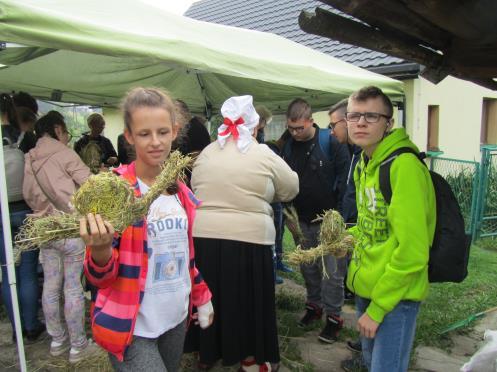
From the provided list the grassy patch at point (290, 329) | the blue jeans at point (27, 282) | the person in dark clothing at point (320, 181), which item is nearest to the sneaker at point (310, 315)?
the grassy patch at point (290, 329)

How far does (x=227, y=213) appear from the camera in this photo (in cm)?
275

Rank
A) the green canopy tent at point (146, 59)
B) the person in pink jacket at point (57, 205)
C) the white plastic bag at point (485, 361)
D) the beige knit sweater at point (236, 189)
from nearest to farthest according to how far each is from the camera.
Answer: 1. the green canopy tent at point (146, 59)
2. the white plastic bag at point (485, 361)
3. the beige knit sweater at point (236, 189)
4. the person in pink jacket at point (57, 205)

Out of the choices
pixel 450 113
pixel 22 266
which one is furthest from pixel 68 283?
pixel 450 113

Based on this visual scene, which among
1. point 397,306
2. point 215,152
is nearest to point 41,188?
point 215,152

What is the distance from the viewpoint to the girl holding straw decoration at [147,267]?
157cm

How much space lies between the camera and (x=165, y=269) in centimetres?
172

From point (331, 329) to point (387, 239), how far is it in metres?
2.01

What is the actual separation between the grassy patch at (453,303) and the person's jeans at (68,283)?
300 centimetres

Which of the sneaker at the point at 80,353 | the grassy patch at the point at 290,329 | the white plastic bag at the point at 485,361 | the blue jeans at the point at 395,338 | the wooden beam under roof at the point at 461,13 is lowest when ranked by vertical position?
the grassy patch at the point at 290,329

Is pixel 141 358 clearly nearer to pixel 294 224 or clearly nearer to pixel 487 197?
pixel 294 224

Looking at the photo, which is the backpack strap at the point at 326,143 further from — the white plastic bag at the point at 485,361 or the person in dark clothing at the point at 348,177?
the white plastic bag at the point at 485,361

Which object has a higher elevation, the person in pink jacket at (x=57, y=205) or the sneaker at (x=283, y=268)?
the person in pink jacket at (x=57, y=205)

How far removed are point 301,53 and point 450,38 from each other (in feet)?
7.52

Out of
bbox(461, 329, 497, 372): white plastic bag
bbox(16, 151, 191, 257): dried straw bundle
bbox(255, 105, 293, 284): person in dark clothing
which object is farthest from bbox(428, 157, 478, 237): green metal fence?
bbox(16, 151, 191, 257): dried straw bundle
